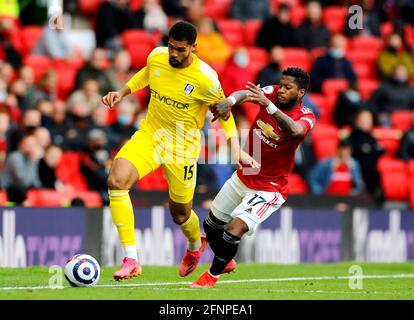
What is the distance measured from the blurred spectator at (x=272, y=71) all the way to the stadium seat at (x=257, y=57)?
0.61 m

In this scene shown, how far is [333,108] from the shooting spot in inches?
888

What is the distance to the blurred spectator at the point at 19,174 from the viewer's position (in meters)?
16.8

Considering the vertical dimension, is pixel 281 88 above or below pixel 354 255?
above

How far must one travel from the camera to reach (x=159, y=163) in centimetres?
1290

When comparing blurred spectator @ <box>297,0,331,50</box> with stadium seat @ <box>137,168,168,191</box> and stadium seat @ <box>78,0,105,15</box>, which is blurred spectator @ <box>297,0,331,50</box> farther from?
stadium seat @ <box>137,168,168,191</box>

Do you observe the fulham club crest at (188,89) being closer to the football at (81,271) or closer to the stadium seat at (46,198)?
the football at (81,271)

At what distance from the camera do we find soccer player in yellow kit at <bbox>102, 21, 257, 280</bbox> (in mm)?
12430

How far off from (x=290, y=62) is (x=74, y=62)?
473 cm

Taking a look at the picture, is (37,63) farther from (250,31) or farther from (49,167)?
(250,31)

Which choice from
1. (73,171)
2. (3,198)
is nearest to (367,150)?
(73,171)

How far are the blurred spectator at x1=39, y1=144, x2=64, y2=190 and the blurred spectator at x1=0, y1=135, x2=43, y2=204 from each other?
16cm

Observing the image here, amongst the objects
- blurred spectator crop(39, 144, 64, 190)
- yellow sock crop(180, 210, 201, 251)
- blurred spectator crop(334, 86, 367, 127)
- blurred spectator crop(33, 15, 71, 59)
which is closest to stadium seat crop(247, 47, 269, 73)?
blurred spectator crop(334, 86, 367, 127)
